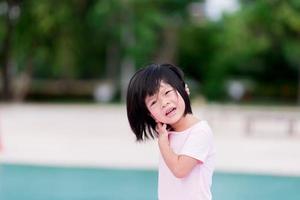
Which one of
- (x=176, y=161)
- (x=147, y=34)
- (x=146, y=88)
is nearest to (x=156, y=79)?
(x=146, y=88)

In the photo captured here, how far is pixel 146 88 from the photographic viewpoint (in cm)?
227

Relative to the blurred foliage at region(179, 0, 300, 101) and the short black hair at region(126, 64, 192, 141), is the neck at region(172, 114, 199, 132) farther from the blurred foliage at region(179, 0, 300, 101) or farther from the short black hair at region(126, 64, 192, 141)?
the blurred foliage at region(179, 0, 300, 101)

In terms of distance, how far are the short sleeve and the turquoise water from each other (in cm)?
458

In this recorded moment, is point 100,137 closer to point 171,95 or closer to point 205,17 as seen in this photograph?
point 171,95

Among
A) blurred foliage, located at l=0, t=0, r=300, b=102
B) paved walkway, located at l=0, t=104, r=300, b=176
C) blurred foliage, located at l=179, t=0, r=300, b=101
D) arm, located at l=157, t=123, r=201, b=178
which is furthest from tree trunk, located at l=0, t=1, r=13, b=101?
arm, located at l=157, t=123, r=201, b=178

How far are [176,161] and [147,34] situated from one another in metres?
24.9

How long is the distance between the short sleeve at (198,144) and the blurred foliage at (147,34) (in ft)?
79.7

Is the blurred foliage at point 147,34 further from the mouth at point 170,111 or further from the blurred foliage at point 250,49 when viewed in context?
the mouth at point 170,111

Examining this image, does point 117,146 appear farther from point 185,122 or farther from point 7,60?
point 7,60

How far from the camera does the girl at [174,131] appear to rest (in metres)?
2.26

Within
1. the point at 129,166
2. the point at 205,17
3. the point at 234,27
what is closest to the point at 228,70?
the point at 205,17

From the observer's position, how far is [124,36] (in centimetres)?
2742

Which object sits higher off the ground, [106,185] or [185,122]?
[185,122]

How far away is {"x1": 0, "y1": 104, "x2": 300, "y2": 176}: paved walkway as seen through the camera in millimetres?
8984
